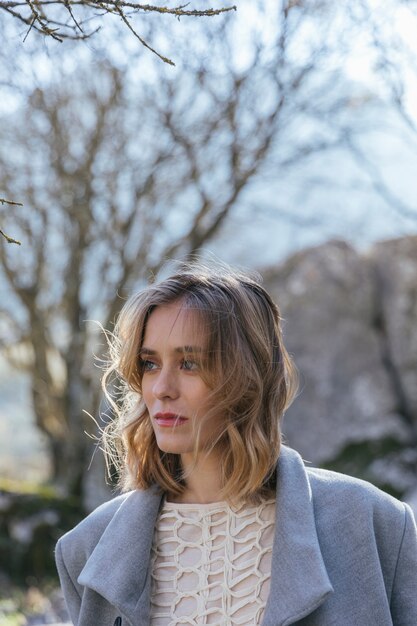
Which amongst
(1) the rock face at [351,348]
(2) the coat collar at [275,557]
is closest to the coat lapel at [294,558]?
(2) the coat collar at [275,557]

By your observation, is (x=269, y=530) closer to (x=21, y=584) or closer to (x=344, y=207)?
(x=21, y=584)

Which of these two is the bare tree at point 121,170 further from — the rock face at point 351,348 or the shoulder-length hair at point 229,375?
the shoulder-length hair at point 229,375

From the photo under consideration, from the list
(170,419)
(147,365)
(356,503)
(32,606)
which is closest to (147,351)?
(147,365)

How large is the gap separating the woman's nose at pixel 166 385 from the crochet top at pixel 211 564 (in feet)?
1.09

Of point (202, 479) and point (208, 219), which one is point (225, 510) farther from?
point (208, 219)

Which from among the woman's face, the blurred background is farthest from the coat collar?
the blurred background

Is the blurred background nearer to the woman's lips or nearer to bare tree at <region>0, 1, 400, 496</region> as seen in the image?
bare tree at <region>0, 1, 400, 496</region>

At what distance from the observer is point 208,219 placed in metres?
7.07

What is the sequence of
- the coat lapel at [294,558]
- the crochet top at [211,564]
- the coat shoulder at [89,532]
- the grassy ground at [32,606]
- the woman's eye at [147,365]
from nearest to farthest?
1. the coat lapel at [294,558]
2. the crochet top at [211,564]
3. the woman's eye at [147,365]
4. the coat shoulder at [89,532]
5. the grassy ground at [32,606]

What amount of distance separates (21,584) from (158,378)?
4.11 m

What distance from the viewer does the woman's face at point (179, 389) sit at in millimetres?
2150

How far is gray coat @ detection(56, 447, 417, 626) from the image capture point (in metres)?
2.05

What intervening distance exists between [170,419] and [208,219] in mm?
5015

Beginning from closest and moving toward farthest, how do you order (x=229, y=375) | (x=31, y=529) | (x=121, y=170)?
1. (x=229, y=375)
2. (x=31, y=529)
3. (x=121, y=170)
